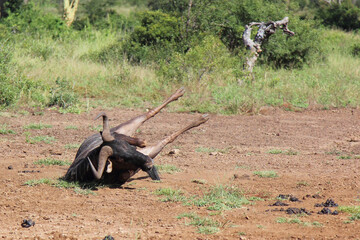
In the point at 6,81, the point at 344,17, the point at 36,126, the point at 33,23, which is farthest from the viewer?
the point at 344,17

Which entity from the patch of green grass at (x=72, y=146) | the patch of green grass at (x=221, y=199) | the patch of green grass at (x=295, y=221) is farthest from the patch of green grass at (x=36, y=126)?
the patch of green grass at (x=295, y=221)

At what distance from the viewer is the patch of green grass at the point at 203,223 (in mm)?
4309

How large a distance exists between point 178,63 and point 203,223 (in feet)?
29.8

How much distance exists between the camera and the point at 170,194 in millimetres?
5523

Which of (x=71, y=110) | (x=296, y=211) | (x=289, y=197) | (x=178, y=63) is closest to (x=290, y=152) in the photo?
(x=289, y=197)

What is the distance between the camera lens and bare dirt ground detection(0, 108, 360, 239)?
14.4 feet

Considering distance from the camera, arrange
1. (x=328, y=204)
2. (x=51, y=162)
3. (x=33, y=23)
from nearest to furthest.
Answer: (x=328, y=204) < (x=51, y=162) < (x=33, y=23)

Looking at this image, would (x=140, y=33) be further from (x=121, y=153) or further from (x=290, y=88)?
(x=121, y=153)

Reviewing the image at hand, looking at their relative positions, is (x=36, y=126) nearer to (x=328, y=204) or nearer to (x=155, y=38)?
(x=328, y=204)

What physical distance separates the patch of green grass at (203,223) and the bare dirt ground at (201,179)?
72mm

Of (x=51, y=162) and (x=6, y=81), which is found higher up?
(x=51, y=162)

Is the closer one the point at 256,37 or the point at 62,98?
the point at 62,98

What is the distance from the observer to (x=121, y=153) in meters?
5.45

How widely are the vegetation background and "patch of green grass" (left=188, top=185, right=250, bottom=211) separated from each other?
5745 millimetres
